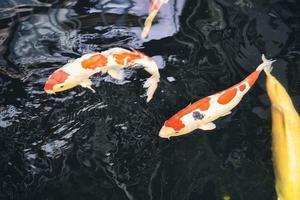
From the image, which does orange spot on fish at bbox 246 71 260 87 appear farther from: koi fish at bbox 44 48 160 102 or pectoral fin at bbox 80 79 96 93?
pectoral fin at bbox 80 79 96 93

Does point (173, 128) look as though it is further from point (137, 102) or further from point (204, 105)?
point (137, 102)

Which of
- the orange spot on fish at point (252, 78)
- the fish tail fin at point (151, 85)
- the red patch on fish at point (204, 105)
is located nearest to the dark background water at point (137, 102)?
the fish tail fin at point (151, 85)

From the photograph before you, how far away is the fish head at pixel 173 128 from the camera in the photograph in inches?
109

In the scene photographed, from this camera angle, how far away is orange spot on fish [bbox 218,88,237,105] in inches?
113

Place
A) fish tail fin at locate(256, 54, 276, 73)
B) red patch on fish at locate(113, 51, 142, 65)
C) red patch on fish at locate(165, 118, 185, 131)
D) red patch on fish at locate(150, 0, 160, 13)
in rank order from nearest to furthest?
red patch on fish at locate(165, 118, 185, 131) < red patch on fish at locate(113, 51, 142, 65) < fish tail fin at locate(256, 54, 276, 73) < red patch on fish at locate(150, 0, 160, 13)

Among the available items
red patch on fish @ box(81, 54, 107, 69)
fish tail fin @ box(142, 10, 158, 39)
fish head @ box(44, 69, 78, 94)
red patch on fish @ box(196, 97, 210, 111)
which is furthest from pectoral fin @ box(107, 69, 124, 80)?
red patch on fish @ box(196, 97, 210, 111)

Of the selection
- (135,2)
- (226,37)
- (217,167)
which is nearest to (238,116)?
(217,167)

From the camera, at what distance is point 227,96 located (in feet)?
9.52

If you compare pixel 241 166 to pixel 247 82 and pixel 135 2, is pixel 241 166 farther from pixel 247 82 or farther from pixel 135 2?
pixel 135 2

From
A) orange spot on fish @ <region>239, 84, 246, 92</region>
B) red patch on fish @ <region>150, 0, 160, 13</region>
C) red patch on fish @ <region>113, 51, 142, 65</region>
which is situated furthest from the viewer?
red patch on fish @ <region>150, 0, 160, 13</region>

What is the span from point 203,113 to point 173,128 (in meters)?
0.21

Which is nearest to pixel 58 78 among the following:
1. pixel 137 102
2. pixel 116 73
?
pixel 116 73

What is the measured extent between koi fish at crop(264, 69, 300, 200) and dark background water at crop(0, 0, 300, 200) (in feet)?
0.38

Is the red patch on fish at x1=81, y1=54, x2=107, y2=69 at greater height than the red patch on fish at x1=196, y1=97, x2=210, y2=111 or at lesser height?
greater
